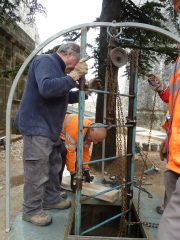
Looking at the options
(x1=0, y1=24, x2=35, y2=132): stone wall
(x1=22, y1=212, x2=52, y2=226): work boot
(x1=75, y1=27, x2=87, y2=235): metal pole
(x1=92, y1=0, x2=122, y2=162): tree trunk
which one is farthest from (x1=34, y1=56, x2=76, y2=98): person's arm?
(x1=0, y1=24, x2=35, y2=132): stone wall

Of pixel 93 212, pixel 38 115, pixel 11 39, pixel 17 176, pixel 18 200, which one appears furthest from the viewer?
pixel 11 39

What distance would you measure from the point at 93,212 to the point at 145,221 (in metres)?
0.66

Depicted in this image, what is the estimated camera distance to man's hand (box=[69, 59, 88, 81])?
2.86 m

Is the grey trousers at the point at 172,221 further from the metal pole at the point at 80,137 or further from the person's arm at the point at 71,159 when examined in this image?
the person's arm at the point at 71,159

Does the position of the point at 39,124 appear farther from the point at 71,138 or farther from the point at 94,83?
the point at 71,138

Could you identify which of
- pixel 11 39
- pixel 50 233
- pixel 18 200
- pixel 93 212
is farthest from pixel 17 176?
pixel 11 39

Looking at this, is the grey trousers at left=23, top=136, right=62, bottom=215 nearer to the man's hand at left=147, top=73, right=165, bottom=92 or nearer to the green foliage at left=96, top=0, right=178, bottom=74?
the man's hand at left=147, top=73, right=165, bottom=92

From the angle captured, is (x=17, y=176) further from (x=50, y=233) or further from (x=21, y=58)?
(x=21, y=58)

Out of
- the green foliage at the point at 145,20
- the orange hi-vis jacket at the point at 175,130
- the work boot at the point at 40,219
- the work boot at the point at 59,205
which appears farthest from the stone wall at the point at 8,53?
the orange hi-vis jacket at the point at 175,130

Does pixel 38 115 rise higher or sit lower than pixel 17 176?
higher

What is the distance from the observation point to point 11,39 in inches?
444

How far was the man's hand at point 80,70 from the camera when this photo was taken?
9.39 ft

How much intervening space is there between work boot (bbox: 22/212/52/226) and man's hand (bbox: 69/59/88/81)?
137 centimetres

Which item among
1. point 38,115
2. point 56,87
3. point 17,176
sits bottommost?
point 17,176
